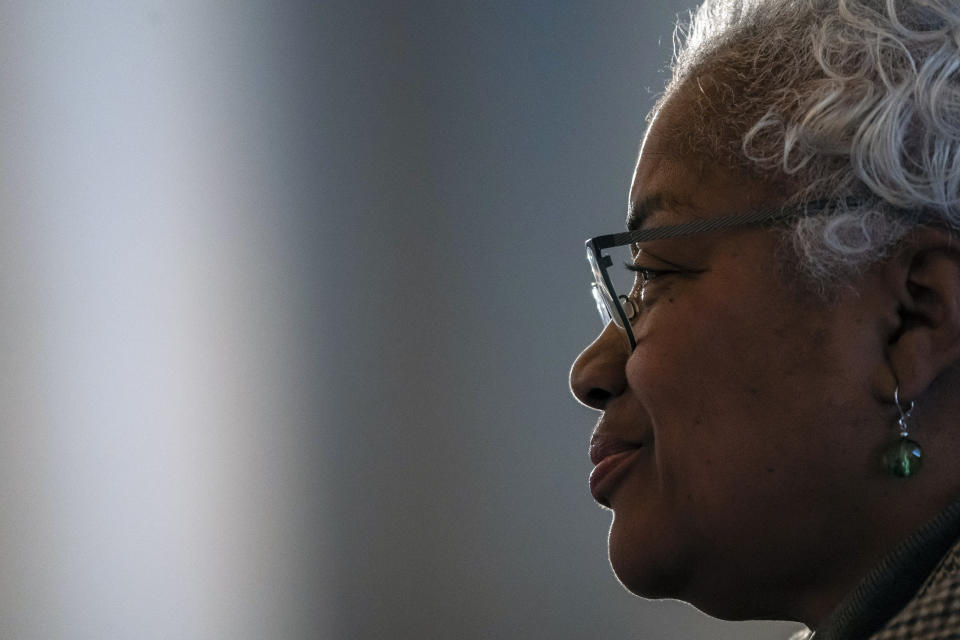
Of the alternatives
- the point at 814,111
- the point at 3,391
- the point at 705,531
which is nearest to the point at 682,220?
the point at 814,111

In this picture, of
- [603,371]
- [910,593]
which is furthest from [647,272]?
[910,593]

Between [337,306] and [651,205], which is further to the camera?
[337,306]

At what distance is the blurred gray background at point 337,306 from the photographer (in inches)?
74.4

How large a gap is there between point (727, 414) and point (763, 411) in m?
0.03

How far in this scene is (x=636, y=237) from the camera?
0.99 m

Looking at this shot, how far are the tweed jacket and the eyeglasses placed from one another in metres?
0.28

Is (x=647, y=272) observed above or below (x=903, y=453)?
above

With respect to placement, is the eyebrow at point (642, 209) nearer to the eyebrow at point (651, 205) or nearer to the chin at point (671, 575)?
the eyebrow at point (651, 205)

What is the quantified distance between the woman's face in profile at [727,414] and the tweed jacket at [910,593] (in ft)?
0.18

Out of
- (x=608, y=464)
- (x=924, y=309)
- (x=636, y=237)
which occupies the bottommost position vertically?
(x=608, y=464)

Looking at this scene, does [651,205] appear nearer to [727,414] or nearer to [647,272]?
[647,272]

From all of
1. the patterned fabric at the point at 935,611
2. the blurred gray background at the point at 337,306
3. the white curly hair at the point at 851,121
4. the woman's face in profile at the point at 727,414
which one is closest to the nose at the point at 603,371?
the woman's face in profile at the point at 727,414

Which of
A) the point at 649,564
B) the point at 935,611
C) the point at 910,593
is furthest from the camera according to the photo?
the point at 649,564

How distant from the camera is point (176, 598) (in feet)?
6.40
